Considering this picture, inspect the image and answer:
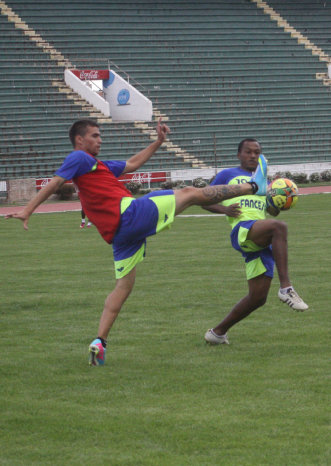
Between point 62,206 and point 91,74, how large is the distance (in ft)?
31.7

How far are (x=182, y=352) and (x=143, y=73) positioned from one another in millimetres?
32694

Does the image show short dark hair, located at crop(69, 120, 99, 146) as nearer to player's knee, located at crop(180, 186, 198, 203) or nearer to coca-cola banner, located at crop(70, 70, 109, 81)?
player's knee, located at crop(180, 186, 198, 203)

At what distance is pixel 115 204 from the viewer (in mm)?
6387

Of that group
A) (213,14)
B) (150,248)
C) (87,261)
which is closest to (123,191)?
(87,261)

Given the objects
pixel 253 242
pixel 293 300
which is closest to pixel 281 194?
pixel 253 242

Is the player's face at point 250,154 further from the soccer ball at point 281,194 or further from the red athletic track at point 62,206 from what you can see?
the red athletic track at point 62,206

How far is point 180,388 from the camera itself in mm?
5668

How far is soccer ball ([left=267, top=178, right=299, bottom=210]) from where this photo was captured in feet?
23.6

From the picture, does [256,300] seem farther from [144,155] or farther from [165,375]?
[144,155]

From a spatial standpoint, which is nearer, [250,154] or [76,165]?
[76,165]

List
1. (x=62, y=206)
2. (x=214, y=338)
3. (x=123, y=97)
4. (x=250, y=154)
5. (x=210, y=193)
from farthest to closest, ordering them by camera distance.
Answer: (x=123, y=97) < (x=62, y=206) < (x=250, y=154) < (x=214, y=338) < (x=210, y=193)

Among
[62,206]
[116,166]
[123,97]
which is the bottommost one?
[62,206]

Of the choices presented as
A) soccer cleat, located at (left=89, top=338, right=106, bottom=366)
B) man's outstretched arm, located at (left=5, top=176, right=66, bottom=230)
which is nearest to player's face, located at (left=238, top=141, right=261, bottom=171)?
man's outstretched arm, located at (left=5, top=176, right=66, bottom=230)

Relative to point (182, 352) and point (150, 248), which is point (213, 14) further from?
point (182, 352)
